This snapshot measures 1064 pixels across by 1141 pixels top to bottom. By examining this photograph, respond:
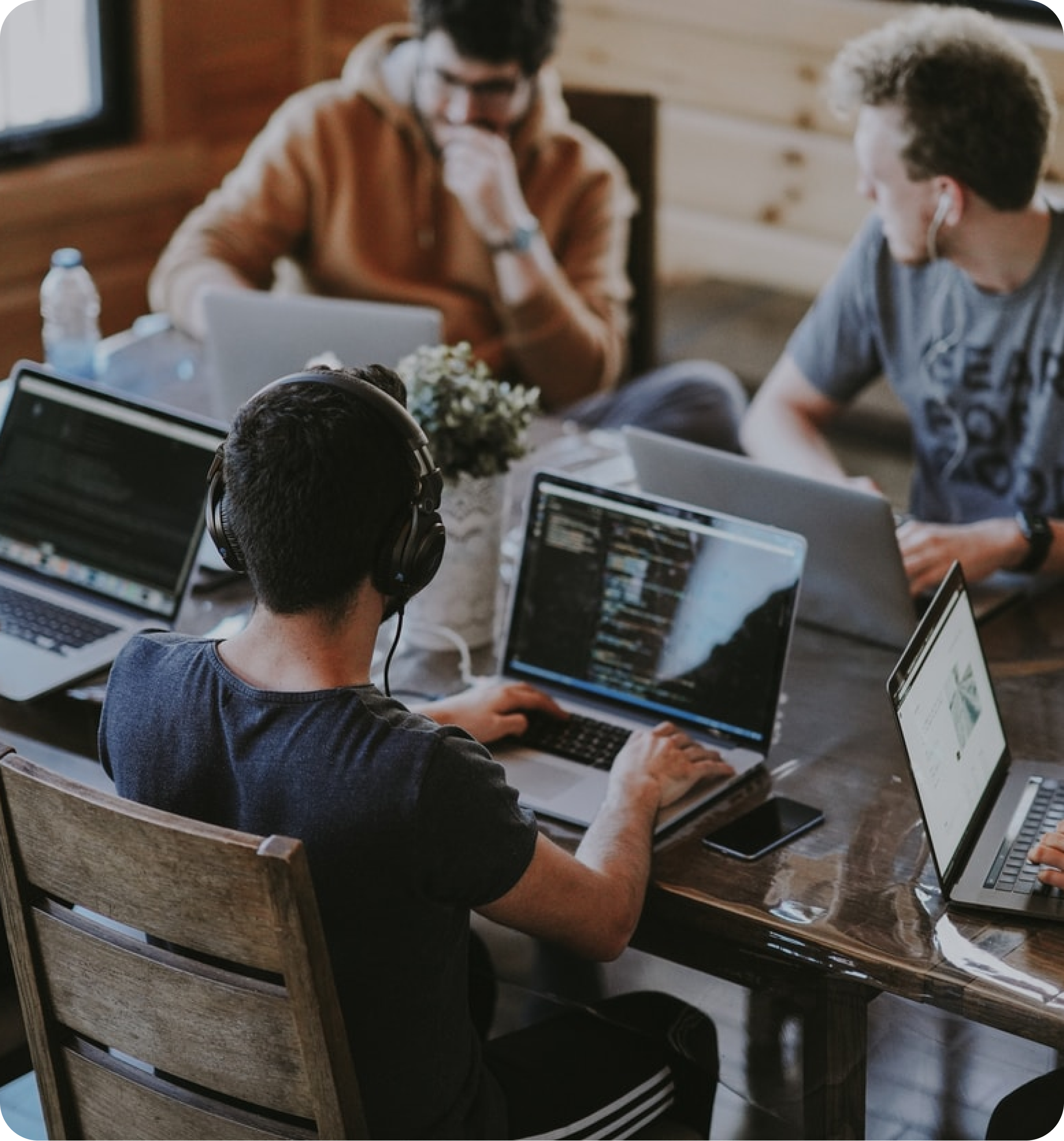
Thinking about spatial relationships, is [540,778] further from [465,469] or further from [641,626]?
[465,469]

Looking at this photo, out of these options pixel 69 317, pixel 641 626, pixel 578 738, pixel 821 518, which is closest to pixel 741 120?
pixel 69 317

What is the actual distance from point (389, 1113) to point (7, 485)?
1.05 metres

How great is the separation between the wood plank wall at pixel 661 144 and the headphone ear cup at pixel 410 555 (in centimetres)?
268

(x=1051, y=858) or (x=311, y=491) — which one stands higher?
(x=311, y=491)

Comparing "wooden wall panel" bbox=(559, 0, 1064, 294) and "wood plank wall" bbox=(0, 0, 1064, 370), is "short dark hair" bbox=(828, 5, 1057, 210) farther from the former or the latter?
"wooden wall panel" bbox=(559, 0, 1064, 294)

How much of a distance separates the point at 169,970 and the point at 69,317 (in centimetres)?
154

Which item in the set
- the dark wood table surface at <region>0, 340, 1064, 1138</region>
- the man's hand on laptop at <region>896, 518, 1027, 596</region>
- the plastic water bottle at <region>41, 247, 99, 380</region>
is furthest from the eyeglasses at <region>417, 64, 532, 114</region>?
the dark wood table surface at <region>0, 340, 1064, 1138</region>

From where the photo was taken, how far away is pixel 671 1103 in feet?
5.24

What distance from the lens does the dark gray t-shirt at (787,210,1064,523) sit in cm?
235

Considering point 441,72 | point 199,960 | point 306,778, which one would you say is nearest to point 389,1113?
point 199,960

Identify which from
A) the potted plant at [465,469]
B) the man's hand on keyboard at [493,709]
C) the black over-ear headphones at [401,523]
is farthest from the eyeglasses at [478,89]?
the black over-ear headphones at [401,523]

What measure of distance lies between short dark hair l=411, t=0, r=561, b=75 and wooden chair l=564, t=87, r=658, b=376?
417mm

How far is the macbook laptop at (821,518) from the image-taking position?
1871 mm

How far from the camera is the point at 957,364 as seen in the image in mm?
2430
